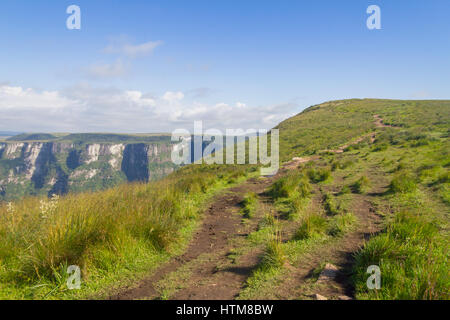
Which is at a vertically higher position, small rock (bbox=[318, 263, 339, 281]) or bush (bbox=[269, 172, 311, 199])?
bush (bbox=[269, 172, 311, 199])

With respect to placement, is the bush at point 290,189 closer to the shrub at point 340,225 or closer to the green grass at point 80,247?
the shrub at point 340,225

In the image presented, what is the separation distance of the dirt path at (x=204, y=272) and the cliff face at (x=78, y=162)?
16393 cm

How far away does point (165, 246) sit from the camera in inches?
211

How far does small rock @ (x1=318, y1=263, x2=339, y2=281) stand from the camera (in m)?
3.60

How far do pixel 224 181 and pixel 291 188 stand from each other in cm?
486

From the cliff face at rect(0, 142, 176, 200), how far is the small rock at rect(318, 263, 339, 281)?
6579 inches

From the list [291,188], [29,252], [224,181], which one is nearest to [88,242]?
[29,252]

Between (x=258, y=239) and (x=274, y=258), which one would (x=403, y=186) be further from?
(x=274, y=258)

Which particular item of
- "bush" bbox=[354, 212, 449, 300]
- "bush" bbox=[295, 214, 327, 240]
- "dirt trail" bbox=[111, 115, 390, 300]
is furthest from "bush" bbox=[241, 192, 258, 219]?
"bush" bbox=[354, 212, 449, 300]

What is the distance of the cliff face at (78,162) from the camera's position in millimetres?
166125

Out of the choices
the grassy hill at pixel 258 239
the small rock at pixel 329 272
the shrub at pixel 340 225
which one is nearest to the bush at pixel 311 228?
the grassy hill at pixel 258 239

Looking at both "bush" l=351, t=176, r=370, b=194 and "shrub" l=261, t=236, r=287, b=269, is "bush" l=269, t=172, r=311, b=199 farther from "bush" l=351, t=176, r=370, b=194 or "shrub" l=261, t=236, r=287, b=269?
"shrub" l=261, t=236, r=287, b=269

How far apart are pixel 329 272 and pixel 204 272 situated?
2.30 m
